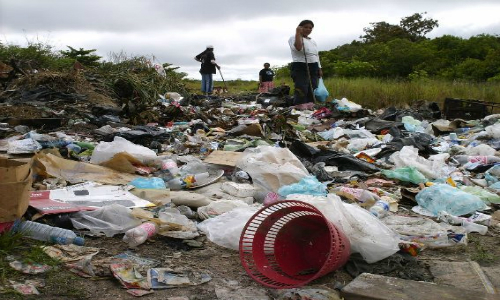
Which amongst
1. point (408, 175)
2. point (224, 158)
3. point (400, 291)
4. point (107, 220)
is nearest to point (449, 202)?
point (408, 175)

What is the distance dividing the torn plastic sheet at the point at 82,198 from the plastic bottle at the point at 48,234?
221 millimetres

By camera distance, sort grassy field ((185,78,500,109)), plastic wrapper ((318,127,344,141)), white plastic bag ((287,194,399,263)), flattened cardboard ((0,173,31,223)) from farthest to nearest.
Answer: grassy field ((185,78,500,109))
plastic wrapper ((318,127,344,141))
white plastic bag ((287,194,399,263))
flattened cardboard ((0,173,31,223))

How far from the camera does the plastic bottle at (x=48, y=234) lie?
2322 mm

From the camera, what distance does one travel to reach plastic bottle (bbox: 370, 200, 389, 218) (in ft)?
9.77

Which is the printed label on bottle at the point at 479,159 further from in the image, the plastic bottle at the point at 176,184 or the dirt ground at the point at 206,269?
the plastic bottle at the point at 176,184

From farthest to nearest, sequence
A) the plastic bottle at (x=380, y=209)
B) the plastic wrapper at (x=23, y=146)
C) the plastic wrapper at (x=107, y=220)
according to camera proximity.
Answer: the plastic wrapper at (x=23, y=146)
the plastic bottle at (x=380, y=209)
the plastic wrapper at (x=107, y=220)

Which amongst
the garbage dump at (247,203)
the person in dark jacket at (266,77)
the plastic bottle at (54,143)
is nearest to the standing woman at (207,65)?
the person in dark jacket at (266,77)

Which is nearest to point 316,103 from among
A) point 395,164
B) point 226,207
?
point 395,164

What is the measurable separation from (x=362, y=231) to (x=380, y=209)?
773mm

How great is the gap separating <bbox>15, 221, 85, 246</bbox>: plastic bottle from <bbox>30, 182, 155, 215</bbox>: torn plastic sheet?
0.72 ft

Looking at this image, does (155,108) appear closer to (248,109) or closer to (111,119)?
(111,119)

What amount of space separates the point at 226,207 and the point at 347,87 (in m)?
8.49

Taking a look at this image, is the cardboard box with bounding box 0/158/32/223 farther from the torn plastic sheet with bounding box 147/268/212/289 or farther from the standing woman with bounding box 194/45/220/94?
the standing woman with bounding box 194/45/220/94

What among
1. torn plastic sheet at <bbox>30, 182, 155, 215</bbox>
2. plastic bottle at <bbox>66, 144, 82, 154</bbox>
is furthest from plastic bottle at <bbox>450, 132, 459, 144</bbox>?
plastic bottle at <bbox>66, 144, 82, 154</bbox>
